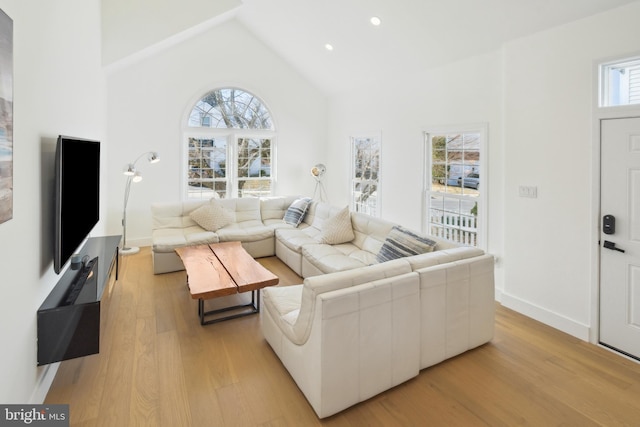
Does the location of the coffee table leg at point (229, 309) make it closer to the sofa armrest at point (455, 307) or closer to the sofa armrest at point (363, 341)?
the sofa armrest at point (363, 341)

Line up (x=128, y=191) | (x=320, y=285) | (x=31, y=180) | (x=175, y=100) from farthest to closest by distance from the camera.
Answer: (x=175, y=100)
(x=128, y=191)
(x=320, y=285)
(x=31, y=180)

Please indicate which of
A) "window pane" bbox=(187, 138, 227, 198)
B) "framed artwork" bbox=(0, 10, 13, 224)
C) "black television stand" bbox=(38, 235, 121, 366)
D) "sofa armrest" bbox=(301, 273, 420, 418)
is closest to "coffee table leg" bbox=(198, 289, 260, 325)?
"black television stand" bbox=(38, 235, 121, 366)

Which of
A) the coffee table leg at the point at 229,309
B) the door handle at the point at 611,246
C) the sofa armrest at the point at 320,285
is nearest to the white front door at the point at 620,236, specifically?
the door handle at the point at 611,246

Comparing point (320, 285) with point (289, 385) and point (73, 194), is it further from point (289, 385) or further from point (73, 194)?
point (73, 194)

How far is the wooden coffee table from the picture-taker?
3.05 meters

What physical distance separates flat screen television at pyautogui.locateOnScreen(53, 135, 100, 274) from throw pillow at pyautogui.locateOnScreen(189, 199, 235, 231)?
6.06 feet

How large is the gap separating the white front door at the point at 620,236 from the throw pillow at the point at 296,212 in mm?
3911

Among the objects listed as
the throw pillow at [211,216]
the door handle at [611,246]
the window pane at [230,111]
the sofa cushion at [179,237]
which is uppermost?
the window pane at [230,111]

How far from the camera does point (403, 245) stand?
3.35m

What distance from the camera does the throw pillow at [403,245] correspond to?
3184 millimetres

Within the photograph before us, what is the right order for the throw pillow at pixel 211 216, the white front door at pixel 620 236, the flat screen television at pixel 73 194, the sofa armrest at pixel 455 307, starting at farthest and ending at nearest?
1. the throw pillow at pixel 211 216
2. the white front door at pixel 620 236
3. the sofa armrest at pixel 455 307
4. the flat screen television at pixel 73 194

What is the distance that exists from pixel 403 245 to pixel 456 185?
1558 millimetres

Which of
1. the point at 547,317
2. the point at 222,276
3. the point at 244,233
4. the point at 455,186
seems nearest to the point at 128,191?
the point at 244,233

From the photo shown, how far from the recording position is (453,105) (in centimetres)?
433
